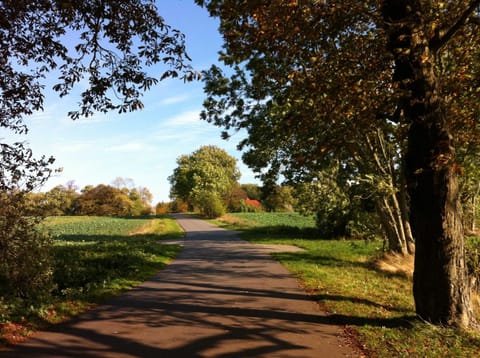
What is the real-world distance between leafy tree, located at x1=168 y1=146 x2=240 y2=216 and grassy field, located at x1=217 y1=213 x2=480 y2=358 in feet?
139

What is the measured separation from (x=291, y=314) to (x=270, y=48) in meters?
4.87

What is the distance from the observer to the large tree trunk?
6062 mm

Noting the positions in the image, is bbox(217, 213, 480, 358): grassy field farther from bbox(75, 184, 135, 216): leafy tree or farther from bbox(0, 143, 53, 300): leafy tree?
bbox(75, 184, 135, 216): leafy tree

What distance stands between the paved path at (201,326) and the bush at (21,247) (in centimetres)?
113

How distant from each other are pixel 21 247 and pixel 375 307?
271 inches

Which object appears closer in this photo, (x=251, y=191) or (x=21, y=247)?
(x=21, y=247)

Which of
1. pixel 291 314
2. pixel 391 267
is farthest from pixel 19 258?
pixel 391 267

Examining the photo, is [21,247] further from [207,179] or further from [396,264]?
[207,179]

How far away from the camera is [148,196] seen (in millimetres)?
122375

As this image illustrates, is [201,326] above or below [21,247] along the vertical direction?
below

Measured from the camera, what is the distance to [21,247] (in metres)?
6.27

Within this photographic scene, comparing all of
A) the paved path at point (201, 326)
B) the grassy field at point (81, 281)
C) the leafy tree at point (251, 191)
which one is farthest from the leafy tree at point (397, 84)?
the leafy tree at point (251, 191)

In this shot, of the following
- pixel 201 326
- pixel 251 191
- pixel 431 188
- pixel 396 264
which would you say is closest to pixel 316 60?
pixel 431 188

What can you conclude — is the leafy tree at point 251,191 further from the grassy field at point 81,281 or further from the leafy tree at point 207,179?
the grassy field at point 81,281
